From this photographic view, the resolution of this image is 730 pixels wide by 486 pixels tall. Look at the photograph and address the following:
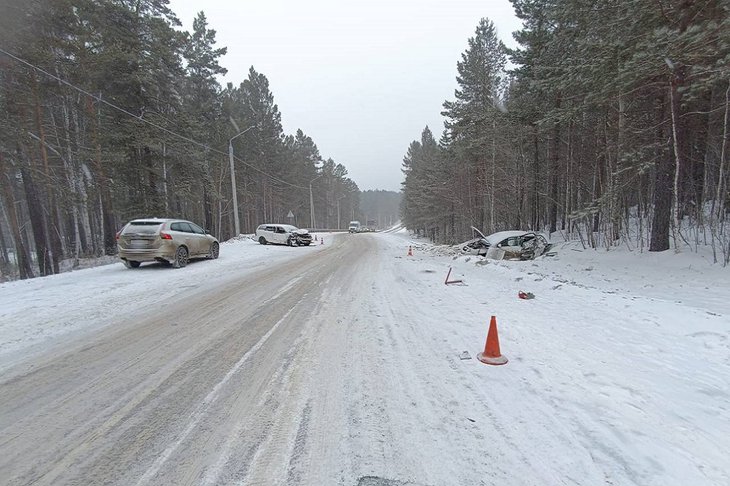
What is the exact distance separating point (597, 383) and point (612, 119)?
14.5 metres

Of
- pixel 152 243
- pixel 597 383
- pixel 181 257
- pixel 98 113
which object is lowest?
pixel 597 383

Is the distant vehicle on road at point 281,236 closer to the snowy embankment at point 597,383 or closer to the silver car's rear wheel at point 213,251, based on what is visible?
the silver car's rear wheel at point 213,251

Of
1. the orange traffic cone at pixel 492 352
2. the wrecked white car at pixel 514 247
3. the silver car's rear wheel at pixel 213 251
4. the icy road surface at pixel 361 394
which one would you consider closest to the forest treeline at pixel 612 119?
the wrecked white car at pixel 514 247

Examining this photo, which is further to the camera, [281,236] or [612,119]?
[281,236]

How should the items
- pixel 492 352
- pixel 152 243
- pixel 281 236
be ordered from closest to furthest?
pixel 492 352, pixel 152 243, pixel 281 236

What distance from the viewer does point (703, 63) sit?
900cm

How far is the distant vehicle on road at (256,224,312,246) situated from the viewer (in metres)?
23.6

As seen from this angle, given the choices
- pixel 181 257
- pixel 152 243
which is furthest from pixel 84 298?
pixel 181 257

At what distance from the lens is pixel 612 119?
14.0 m

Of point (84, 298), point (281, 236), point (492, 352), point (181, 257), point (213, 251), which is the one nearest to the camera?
point (492, 352)

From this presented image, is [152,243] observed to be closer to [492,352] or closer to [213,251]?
[213,251]

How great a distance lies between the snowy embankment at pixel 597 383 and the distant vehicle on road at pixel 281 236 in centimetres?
1704

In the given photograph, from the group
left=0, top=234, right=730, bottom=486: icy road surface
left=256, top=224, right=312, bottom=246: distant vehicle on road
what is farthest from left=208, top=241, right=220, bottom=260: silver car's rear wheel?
left=256, top=224, right=312, bottom=246: distant vehicle on road

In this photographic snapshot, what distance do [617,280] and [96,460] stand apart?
12087 mm
